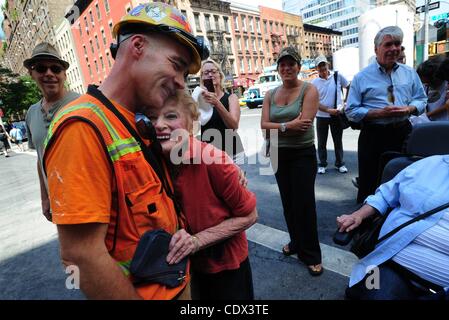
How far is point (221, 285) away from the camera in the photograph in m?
1.41

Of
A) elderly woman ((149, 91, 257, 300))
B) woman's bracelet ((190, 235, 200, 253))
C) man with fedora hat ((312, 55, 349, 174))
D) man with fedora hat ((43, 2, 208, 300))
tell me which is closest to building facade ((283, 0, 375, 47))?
man with fedora hat ((312, 55, 349, 174))

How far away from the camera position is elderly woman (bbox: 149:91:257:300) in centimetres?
116

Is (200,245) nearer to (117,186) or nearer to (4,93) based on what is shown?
(117,186)

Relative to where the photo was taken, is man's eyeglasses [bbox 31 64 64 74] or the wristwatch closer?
the wristwatch

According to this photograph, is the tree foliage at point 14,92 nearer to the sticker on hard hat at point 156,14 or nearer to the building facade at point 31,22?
the building facade at point 31,22

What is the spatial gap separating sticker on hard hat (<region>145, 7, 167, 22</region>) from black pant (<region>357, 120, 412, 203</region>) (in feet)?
9.01

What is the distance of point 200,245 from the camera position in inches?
46.2

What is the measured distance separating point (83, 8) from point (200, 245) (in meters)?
44.8

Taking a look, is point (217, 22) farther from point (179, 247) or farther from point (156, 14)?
point (179, 247)

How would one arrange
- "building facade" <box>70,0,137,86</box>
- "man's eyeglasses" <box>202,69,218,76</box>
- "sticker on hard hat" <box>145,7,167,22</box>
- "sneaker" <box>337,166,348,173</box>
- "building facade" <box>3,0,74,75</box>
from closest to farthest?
"sticker on hard hat" <box>145,7,167,22</box> → "man's eyeglasses" <box>202,69,218,76</box> → "sneaker" <box>337,166,348,173</box> → "building facade" <box>70,0,137,86</box> → "building facade" <box>3,0,74,75</box>

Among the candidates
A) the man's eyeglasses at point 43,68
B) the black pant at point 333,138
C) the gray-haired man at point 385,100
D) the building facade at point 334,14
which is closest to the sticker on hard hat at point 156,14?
the man's eyeglasses at point 43,68

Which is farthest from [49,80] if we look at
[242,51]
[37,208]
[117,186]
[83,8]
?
[83,8]

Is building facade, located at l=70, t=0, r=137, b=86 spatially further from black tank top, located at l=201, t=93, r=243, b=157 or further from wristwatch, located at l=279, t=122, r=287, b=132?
wristwatch, located at l=279, t=122, r=287, b=132
